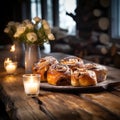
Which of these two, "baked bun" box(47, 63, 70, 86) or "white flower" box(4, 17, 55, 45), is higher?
"white flower" box(4, 17, 55, 45)

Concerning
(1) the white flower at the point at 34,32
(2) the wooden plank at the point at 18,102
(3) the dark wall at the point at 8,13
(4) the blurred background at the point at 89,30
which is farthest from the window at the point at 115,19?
(3) the dark wall at the point at 8,13

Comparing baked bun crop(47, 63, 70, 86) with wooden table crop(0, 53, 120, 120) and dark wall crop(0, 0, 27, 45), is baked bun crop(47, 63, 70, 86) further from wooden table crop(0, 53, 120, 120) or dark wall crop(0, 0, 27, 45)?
dark wall crop(0, 0, 27, 45)

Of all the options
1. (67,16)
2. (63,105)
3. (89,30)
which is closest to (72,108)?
(63,105)

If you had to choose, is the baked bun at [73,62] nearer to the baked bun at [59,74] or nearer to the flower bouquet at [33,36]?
the baked bun at [59,74]

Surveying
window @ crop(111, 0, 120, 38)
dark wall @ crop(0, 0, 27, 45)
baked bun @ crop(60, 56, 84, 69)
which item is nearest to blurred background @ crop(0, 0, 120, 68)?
window @ crop(111, 0, 120, 38)

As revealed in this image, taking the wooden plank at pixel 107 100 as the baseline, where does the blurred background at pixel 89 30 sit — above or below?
above

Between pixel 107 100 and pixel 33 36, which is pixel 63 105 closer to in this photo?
pixel 107 100
